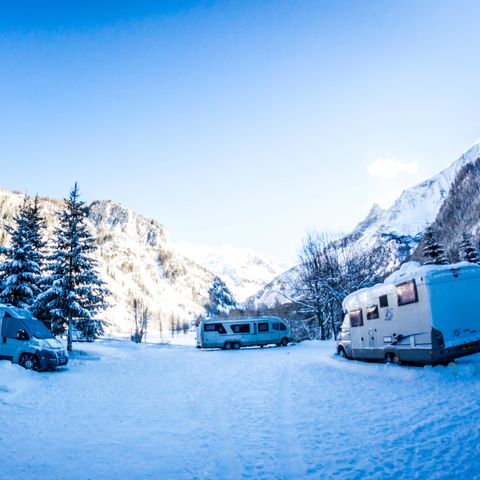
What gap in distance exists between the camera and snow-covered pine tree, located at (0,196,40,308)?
70.1ft

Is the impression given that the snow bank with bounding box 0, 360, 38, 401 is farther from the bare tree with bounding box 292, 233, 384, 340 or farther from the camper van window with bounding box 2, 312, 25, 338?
the bare tree with bounding box 292, 233, 384, 340

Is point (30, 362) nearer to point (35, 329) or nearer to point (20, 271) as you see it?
point (35, 329)

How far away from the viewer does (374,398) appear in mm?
8680

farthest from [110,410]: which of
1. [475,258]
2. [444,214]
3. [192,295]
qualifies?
[192,295]

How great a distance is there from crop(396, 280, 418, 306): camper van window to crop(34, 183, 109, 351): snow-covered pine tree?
17705 mm

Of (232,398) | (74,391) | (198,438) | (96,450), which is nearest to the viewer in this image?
(96,450)

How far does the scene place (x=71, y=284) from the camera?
23.6m

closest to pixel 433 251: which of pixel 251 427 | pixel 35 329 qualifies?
pixel 35 329

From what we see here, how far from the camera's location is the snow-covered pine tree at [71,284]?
2267cm

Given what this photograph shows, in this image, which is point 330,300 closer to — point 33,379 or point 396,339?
point 396,339

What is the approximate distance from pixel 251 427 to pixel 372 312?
953 cm

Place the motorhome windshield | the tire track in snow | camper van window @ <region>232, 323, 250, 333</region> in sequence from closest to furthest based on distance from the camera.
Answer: the tire track in snow, the motorhome windshield, camper van window @ <region>232, 323, 250, 333</region>

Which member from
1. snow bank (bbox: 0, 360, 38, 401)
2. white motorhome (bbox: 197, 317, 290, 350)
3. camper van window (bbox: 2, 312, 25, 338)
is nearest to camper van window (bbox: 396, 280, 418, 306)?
snow bank (bbox: 0, 360, 38, 401)

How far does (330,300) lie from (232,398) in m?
24.6
